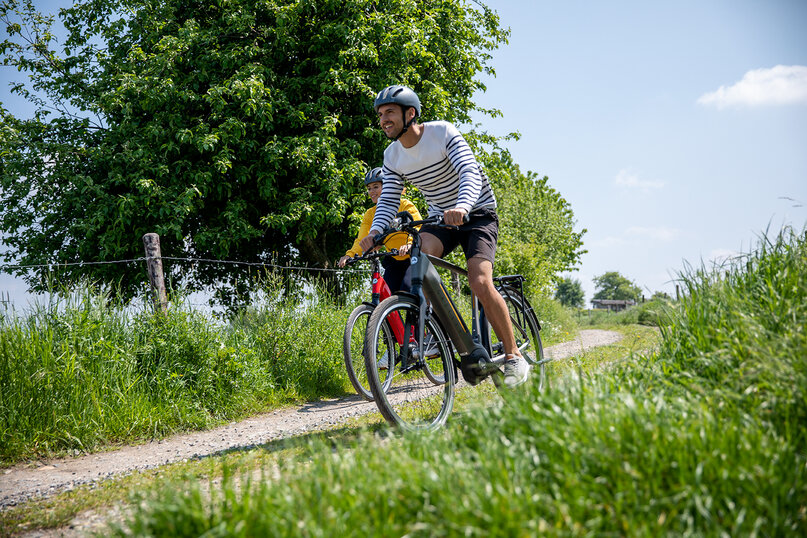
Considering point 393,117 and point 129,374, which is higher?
point 393,117

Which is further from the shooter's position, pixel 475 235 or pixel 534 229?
pixel 534 229

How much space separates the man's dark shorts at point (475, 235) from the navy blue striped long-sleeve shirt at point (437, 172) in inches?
3.7

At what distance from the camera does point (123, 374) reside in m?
4.91

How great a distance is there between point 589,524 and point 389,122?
10.1 ft

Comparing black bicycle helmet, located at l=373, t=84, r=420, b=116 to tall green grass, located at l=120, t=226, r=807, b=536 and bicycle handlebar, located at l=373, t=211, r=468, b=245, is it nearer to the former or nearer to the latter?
bicycle handlebar, located at l=373, t=211, r=468, b=245

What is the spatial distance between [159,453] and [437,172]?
2.97 meters

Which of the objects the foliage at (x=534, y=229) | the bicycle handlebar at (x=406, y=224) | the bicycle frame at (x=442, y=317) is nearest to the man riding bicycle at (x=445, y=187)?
the bicycle handlebar at (x=406, y=224)

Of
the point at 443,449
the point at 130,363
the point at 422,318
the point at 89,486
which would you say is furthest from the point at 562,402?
the point at 130,363

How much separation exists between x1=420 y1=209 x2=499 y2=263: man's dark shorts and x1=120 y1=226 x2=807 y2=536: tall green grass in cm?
180

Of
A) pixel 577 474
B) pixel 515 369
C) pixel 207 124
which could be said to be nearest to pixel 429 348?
pixel 515 369

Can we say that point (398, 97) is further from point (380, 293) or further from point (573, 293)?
point (573, 293)

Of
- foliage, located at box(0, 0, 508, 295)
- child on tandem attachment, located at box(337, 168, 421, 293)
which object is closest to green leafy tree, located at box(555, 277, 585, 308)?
foliage, located at box(0, 0, 508, 295)

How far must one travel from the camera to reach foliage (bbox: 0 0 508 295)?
12469mm

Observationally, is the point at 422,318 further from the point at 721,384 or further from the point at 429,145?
the point at 721,384
